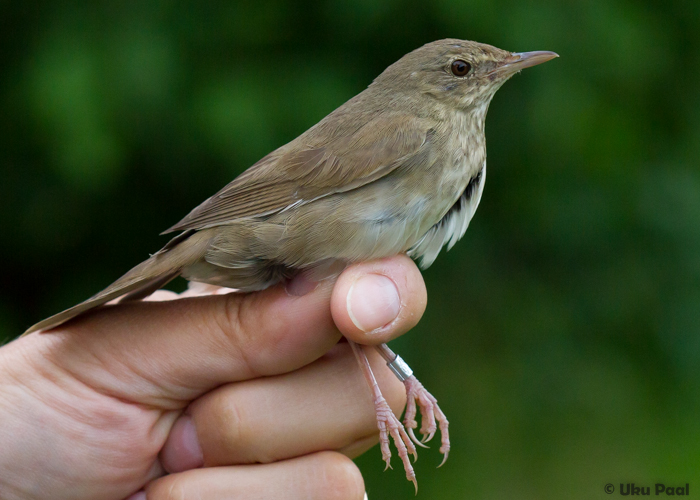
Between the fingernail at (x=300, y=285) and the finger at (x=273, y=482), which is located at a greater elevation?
the fingernail at (x=300, y=285)

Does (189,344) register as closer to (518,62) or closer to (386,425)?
(386,425)

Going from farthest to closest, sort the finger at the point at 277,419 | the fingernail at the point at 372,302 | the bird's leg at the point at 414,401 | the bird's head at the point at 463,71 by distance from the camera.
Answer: the bird's head at the point at 463,71 < the bird's leg at the point at 414,401 < the finger at the point at 277,419 < the fingernail at the point at 372,302

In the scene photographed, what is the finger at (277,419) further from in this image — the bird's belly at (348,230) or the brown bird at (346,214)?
the bird's belly at (348,230)

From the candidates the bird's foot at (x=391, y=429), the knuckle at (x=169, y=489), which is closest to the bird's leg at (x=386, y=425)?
the bird's foot at (x=391, y=429)

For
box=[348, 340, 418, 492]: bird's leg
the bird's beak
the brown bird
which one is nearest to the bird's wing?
the brown bird

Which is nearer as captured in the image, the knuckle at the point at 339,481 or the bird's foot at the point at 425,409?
the knuckle at the point at 339,481

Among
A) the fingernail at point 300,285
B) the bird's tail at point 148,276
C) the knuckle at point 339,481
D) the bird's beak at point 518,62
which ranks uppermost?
the bird's beak at point 518,62

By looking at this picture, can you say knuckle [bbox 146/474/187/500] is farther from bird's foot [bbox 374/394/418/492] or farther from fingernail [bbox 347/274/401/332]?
fingernail [bbox 347/274/401/332]

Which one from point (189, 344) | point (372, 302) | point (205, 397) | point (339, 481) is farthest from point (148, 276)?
point (339, 481)
